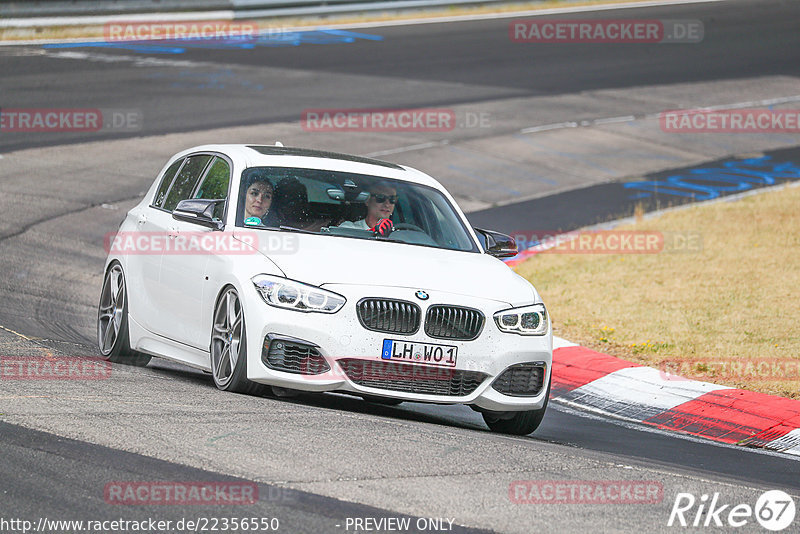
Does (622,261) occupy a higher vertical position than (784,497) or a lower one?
lower

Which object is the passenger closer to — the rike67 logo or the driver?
the driver

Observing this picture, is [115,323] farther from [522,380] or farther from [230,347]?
[522,380]

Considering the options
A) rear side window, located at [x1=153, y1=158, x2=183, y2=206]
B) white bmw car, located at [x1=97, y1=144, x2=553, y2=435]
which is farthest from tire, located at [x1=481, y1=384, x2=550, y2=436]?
rear side window, located at [x1=153, y1=158, x2=183, y2=206]

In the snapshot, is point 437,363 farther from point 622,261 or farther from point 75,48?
point 75,48

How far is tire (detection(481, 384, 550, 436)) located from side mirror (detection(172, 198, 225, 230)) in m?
2.17

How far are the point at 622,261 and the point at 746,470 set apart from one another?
8064 mm

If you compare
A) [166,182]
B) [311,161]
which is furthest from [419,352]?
[166,182]

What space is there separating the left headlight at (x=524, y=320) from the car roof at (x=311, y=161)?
1712 mm

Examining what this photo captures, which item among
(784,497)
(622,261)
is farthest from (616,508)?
(622,261)

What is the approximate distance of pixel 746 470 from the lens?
7684 mm

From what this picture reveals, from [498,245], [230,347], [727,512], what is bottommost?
[727,512]

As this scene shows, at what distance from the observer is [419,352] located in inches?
301

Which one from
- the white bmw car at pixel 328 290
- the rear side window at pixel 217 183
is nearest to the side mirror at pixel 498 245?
the white bmw car at pixel 328 290

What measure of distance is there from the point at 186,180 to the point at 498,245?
7.76 feet
